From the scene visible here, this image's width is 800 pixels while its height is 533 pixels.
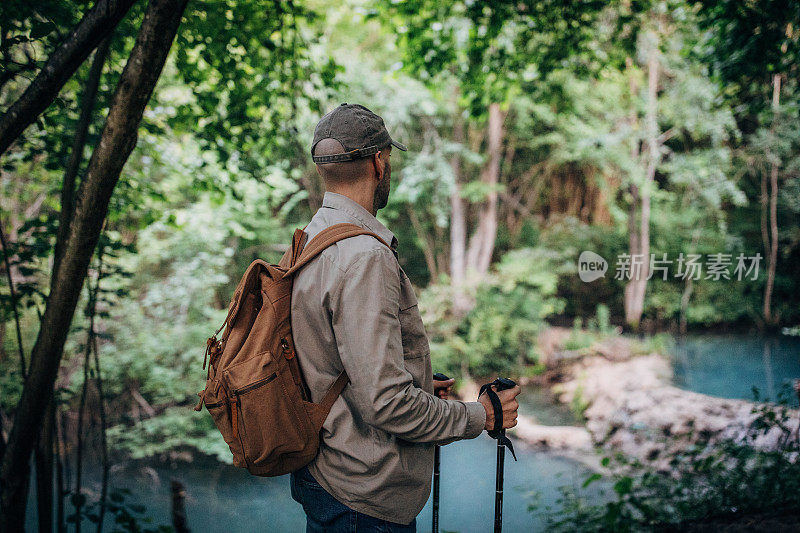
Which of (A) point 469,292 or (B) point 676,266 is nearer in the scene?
(B) point 676,266

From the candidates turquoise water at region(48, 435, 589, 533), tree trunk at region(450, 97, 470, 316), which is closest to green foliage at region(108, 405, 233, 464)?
turquoise water at region(48, 435, 589, 533)

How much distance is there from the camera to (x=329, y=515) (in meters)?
1.02

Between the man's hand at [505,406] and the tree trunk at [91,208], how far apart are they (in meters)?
1.04

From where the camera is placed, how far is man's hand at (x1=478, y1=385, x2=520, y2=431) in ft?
3.53

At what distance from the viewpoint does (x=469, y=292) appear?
809cm

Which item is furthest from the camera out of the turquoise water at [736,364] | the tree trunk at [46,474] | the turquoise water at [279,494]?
the turquoise water at [736,364]

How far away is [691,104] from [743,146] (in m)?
1.07

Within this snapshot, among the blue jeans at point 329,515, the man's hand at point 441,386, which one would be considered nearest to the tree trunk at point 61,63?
the blue jeans at point 329,515

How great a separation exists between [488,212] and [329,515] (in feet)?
26.9

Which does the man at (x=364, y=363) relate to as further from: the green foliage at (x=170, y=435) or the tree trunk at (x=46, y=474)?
the green foliage at (x=170, y=435)

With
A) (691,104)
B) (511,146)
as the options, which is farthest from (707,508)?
(511,146)

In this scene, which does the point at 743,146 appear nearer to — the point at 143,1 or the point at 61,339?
the point at 143,1

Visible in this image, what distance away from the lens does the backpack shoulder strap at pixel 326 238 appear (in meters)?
0.96

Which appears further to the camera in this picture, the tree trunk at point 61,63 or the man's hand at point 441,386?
the man's hand at point 441,386
